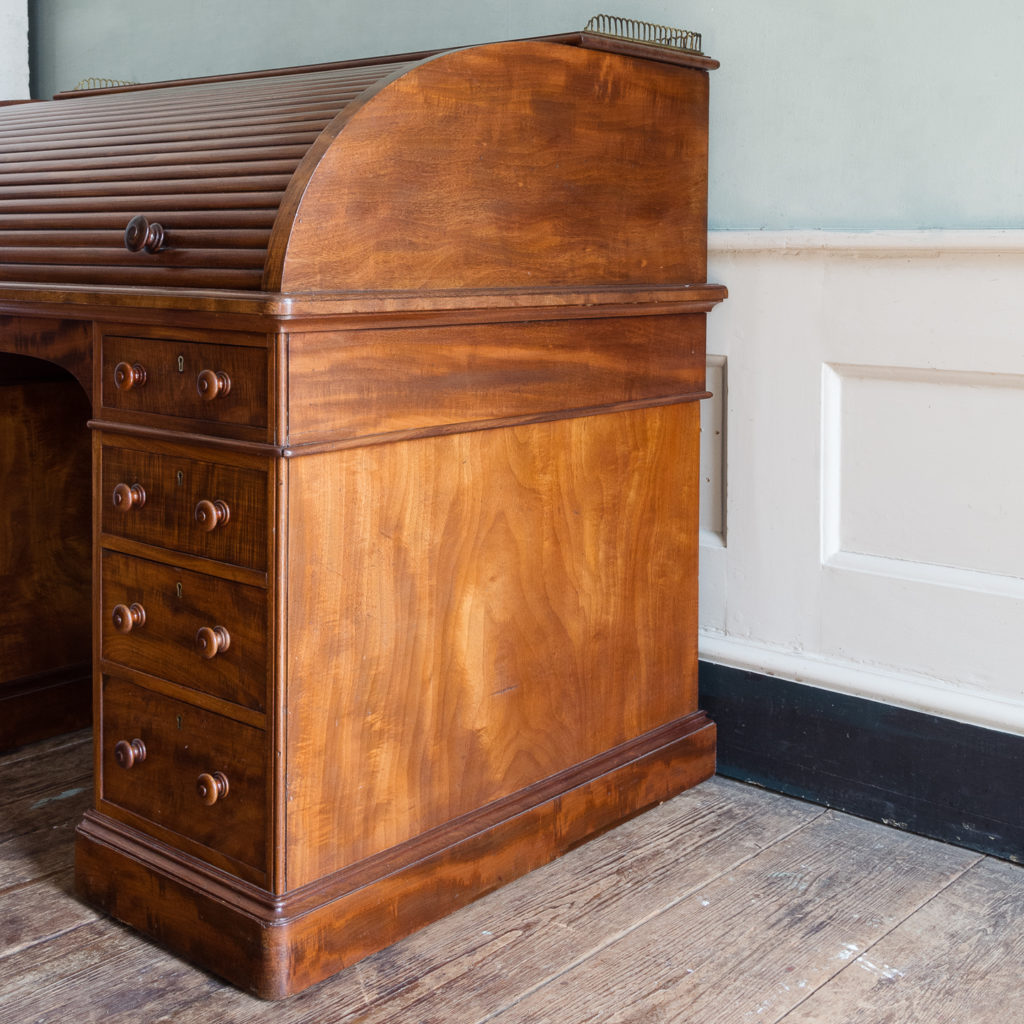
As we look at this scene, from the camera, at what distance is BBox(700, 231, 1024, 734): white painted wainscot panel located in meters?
2.08

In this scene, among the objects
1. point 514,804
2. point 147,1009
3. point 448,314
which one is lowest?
point 147,1009

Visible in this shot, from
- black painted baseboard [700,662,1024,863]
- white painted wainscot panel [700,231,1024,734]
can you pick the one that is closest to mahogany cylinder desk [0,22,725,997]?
white painted wainscot panel [700,231,1024,734]

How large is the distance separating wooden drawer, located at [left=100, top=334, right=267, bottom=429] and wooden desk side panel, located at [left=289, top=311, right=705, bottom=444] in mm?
72

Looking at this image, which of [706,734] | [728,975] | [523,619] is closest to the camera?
[728,975]

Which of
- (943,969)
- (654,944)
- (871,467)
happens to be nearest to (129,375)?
(654,944)

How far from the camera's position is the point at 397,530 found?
1784mm

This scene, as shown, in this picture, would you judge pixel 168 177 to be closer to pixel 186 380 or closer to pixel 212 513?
pixel 186 380

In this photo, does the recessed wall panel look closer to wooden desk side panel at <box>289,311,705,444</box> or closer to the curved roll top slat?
wooden desk side panel at <box>289,311,705,444</box>

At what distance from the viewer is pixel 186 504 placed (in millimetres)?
1740

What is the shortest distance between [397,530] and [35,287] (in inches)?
26.9

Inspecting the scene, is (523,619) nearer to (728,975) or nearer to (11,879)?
(728,975)

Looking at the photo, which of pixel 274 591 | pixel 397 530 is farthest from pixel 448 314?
pixel 274 591

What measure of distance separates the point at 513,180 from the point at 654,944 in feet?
3.81

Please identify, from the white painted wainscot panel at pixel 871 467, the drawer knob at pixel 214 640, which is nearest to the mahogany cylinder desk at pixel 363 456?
the drawer knob at pixel 214 640
